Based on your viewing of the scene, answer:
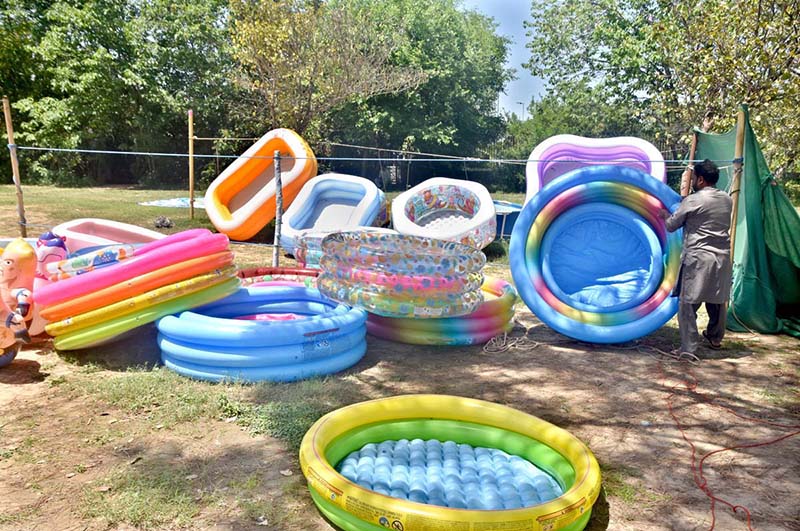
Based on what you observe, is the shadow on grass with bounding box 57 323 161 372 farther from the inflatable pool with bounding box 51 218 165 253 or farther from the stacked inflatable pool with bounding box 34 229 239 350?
the inflatable pool with bounding box 51 218 165 253

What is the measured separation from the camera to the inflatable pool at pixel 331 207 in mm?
9117

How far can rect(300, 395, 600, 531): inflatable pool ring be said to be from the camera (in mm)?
2244

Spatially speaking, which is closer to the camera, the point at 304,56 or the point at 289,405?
the point at 289,405

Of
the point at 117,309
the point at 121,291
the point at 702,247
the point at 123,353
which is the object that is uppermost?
the point at 702,247

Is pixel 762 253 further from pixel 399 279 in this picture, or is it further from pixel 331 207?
pixel 331 207

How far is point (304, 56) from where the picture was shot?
566 inches

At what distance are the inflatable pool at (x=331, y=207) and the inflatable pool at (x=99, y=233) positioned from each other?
212 centimetres

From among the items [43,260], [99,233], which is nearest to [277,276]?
[43,260]

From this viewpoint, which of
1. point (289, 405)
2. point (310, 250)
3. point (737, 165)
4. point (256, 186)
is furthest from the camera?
point (256, 186)

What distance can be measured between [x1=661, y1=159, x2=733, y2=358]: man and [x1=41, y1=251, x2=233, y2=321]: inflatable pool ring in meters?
3.99

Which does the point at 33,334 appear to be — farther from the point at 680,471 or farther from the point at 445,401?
the point at 680,471

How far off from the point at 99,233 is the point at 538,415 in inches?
227

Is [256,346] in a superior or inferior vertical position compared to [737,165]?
inferior

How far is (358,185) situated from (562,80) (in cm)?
1544
